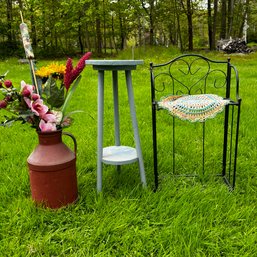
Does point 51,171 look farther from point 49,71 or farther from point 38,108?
point 49,71

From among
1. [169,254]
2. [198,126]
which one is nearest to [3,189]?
[169,254]

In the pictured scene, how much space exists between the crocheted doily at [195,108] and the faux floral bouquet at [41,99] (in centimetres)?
60

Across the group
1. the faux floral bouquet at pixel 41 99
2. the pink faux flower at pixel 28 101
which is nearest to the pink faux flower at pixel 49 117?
the faux floral bouquet at pixel 41 99

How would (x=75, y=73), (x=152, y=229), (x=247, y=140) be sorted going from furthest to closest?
(x=247, y=140) < (x=75, y=73) < (x=152, y=229)

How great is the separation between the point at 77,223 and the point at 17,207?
1.31 feet

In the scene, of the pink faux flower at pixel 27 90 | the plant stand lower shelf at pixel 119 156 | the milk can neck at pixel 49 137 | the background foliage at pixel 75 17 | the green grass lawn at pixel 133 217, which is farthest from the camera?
the background foliage at pixel 75 17

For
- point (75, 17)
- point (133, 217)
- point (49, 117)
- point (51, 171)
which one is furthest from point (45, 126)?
point (75, 17)

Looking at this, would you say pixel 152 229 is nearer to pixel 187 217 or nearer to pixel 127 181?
pixel 187 217

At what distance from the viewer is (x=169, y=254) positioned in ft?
4.99

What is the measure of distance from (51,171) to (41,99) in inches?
16.7

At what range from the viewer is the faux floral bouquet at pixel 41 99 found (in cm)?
176

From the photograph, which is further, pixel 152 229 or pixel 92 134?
pixel 92 134

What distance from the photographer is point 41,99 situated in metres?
1.81

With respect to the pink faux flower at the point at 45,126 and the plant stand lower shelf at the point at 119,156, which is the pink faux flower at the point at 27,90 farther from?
the plant stand lower shelf at the point at 119,156
